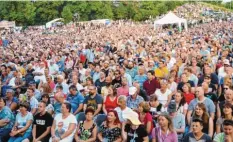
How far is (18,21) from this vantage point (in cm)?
6906

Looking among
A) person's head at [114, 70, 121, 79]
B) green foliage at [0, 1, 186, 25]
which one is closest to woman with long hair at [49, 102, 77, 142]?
person's head at [114, 70, 121, 79]

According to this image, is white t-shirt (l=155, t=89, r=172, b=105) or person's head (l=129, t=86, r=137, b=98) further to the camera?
white t-shirt (l=155, t=89, r=172, b=105)

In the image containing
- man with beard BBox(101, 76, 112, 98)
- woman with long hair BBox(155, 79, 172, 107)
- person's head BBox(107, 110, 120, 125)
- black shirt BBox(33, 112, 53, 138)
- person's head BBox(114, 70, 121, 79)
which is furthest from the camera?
person's head BBox(114, 70, 121, 79)

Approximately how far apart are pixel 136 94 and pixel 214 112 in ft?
5.76

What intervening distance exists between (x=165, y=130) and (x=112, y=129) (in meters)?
0.86

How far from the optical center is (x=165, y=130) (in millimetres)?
5730

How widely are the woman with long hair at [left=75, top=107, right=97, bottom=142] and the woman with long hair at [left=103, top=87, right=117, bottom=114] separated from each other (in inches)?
47.0

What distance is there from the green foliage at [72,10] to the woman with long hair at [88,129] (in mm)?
64330

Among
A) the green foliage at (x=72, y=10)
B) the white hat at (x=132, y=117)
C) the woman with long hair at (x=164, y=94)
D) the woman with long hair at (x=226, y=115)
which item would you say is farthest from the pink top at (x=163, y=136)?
the green foliage at (x=72, y=10)

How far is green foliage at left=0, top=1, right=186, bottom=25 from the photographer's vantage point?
69000 millimetres

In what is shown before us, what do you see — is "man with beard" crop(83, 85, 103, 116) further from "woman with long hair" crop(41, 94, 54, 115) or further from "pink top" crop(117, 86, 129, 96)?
"pink top" crop(117, 86, 129, 96)

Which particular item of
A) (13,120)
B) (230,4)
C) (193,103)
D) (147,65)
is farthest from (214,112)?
(230,4)

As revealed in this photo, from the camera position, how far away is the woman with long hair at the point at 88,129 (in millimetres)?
6275

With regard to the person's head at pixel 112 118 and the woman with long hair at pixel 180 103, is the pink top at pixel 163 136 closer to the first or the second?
the person's head at pixel 112 118
